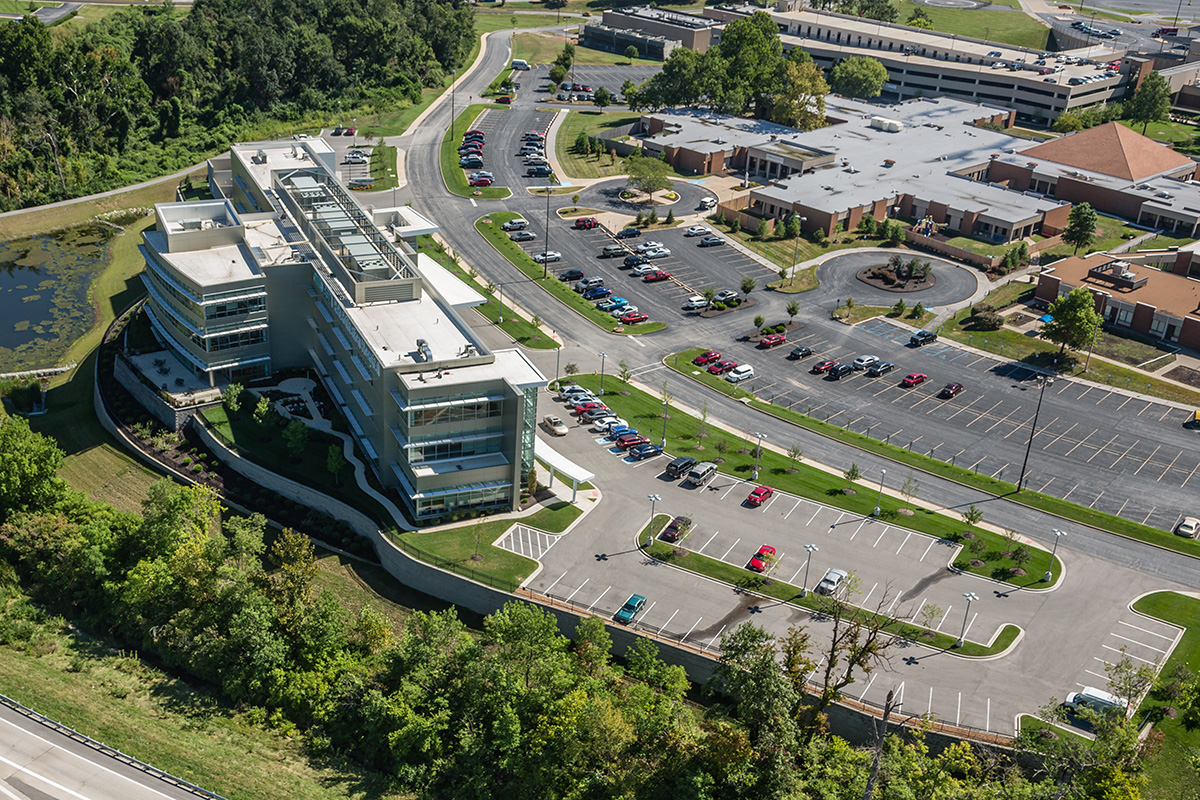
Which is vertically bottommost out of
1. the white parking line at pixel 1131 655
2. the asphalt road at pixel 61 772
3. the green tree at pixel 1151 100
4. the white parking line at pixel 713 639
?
the asphalt road at pixel 61 772

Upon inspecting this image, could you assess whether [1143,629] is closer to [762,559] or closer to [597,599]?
[762,559]

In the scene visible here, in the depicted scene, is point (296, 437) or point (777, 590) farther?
point (296, 437)

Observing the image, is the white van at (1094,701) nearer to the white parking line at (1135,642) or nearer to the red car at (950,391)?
the white parking line at (1135,642)

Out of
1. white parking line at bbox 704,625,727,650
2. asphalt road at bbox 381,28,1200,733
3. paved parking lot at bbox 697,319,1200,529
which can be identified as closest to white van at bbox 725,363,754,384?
paved parking lot at bbox 697,319,1200,529

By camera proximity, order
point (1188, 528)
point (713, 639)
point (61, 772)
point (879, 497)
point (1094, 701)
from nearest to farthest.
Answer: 1. point (61, 772)
2. point (1094, 701)
3. point (713, 639)
4. point (1188, 528)
5. point (879, 497)

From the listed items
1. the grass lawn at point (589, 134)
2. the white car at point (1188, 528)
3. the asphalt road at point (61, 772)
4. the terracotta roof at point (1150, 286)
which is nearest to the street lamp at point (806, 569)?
the white car at point (1188, 528)

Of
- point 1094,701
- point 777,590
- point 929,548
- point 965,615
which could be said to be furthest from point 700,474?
point 1094,701
